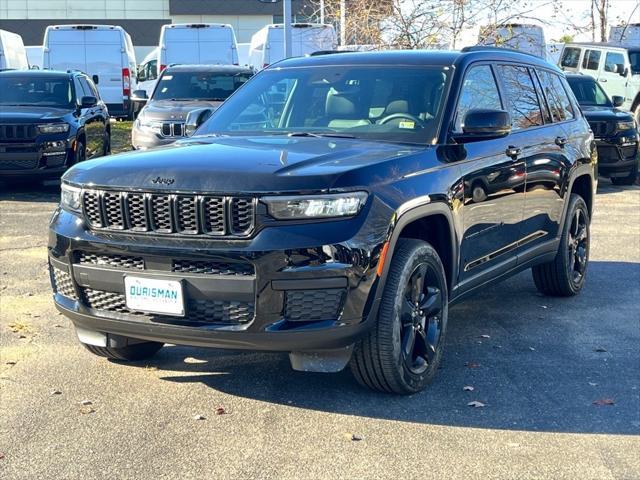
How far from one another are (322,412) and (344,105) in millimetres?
2024

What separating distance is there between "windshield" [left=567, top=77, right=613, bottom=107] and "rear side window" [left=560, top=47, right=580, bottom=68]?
244 inches

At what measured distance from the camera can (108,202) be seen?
4.38 metres

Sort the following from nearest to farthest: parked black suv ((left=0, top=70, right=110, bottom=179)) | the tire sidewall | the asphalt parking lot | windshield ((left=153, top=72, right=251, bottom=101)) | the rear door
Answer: the asphalt parking lot
the tire sidewall
parked black suv ((left=0, top=70, right=110, bottom=179))
windshield ((left=153, top=72, right=251, bottom=101))
the rear door

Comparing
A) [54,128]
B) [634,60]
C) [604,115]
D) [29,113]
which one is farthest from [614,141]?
[29,113]

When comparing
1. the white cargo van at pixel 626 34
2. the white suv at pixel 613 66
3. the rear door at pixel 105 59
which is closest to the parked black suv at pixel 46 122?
the rear door at pixel 105 59

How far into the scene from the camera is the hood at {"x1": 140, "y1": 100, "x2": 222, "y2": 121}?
44.7 feet

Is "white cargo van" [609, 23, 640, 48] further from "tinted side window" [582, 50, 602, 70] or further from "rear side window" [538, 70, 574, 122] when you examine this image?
"rear side window" [538, 70, 574, 122]

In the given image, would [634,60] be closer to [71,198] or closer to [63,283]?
[71,198]

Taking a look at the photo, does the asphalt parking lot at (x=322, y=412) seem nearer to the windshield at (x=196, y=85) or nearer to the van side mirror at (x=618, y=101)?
the windshield at (x=196, y=85)

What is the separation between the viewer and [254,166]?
4.27 meters

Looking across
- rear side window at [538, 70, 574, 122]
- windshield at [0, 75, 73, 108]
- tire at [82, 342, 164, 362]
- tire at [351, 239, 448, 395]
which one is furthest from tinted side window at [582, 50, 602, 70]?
tire at [82, 342, 164, 362]

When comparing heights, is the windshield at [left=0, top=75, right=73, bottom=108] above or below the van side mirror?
above

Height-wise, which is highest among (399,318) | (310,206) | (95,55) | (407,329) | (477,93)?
(95,55)

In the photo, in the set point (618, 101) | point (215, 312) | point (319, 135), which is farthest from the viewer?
point (618, 101)
